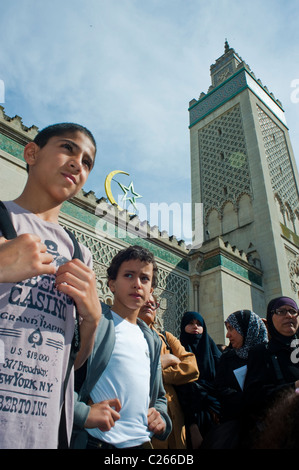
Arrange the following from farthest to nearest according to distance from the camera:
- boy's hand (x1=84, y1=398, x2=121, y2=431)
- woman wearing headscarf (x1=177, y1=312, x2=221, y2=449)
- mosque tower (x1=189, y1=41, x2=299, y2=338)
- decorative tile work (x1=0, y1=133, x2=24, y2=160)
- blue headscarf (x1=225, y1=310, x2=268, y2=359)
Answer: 1. mosque tower (x1=189, y1=41, x2=299, y2=338)
2. decorative tile work (x1=0, y1=133, x2=24, y2=160)
3. blue headscarf (x1=225, y1=310, x2=268, y2=359)
4. woman wearing headscarf (x1=177, y1=312, x2=221, y2=449)
5. boy's hand (x1=84, y1=398, x2=121, y2=431)

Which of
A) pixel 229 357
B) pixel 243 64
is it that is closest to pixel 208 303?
pixel 229 357

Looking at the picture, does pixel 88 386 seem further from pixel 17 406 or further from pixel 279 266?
pixel 279 266

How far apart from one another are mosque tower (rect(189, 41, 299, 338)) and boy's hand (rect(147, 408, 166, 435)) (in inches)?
255

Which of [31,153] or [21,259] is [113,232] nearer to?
[31,153]

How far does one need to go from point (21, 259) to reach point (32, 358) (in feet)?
0.72

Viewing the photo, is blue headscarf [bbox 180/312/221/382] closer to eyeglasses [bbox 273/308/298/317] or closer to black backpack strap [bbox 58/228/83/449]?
eyeglasses [bbox 273/308/298/317]

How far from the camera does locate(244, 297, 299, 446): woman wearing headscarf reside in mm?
1548

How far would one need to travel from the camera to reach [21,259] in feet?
2.14

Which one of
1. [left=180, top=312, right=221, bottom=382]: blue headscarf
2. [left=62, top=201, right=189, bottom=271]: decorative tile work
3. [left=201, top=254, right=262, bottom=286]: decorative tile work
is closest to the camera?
[left=180, top=312, right=221, bottom=382]: blue headscarf

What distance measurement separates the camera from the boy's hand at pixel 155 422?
116cm

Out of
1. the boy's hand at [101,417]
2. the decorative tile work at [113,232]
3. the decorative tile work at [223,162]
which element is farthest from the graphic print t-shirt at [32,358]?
the decorative tile work at [223,162]

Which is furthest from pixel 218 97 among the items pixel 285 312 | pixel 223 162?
pixel 285 312

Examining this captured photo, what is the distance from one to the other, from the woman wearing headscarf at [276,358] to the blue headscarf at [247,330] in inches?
8.2

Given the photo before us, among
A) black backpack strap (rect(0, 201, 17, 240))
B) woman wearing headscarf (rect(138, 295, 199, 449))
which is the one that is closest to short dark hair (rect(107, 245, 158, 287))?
woman wearing headscarf (rect(138, 295, 199, 449))
